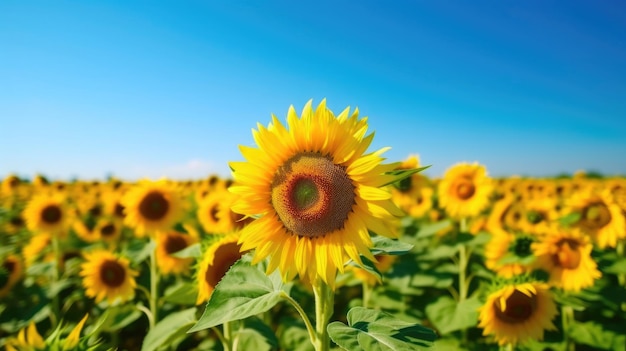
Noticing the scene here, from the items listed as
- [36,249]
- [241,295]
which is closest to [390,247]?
[241,295]

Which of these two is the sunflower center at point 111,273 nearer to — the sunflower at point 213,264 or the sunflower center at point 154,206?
the sunflower center at point 154,206

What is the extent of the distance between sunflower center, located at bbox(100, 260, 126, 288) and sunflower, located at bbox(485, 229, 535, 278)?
370 centimetres

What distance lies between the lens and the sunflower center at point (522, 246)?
3.64 metres

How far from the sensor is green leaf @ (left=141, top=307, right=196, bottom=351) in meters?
2.23

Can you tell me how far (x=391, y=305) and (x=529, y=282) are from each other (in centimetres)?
158

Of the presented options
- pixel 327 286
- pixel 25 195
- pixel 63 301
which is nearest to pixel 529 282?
pixel 327 286

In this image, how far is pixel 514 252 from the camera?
3.68m

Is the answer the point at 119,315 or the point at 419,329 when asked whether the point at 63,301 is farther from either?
the point at 419,329

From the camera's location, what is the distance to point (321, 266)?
5.63 ft

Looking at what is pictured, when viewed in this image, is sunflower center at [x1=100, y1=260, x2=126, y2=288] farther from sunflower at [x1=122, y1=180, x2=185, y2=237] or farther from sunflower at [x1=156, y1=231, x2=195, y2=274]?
sunflower at [x1=122, y1=180, x2=185, y2=237]

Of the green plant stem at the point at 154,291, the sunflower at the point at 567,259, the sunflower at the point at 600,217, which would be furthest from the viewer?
the sunflower at the point at 600,217

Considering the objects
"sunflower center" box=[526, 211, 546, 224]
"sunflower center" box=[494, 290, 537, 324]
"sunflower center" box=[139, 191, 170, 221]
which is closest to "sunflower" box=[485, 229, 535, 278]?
"sunflower center" box=[494, 290, 537, 324]

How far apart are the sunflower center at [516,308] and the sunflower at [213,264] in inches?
78.2

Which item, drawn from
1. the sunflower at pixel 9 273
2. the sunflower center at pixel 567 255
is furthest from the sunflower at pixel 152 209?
the sunflower center at pixel 567 255
